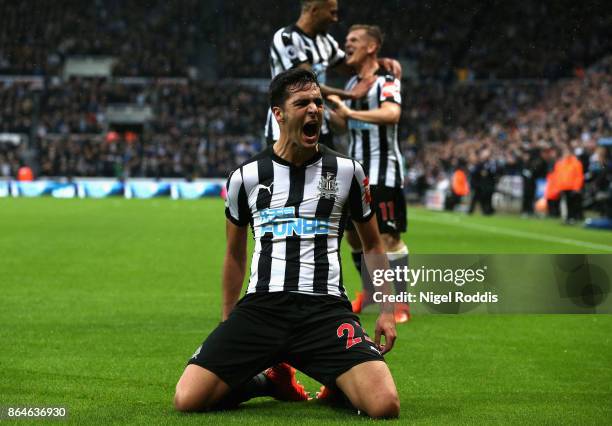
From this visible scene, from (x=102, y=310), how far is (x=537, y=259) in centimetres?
625

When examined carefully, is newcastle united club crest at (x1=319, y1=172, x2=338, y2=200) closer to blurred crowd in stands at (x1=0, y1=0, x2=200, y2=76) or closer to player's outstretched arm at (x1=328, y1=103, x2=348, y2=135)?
player's outstretched arm at (x1=328, y1=103, x2=348, y2=135)

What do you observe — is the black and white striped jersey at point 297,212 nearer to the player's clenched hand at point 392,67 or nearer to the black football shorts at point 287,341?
the black football shorts at point 287,341

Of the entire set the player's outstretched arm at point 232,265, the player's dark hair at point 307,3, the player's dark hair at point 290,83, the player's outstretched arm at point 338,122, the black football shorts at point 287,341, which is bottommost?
the black football shorts at point 287,341

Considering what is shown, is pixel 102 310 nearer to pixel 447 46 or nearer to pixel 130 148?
pixel 130 148

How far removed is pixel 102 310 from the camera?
8008 millimetres

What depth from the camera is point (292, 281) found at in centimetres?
467

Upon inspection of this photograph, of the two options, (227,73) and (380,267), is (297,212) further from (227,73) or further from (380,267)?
(227,73)

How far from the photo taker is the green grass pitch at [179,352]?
4.61 metres

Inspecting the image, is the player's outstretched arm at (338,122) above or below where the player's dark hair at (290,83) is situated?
below

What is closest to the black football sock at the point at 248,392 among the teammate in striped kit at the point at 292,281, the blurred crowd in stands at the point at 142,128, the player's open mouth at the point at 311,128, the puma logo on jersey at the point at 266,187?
Answer: the teammate in striped kit at the point at 292,281

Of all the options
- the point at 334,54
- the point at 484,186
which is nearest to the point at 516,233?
the point at 484,186
